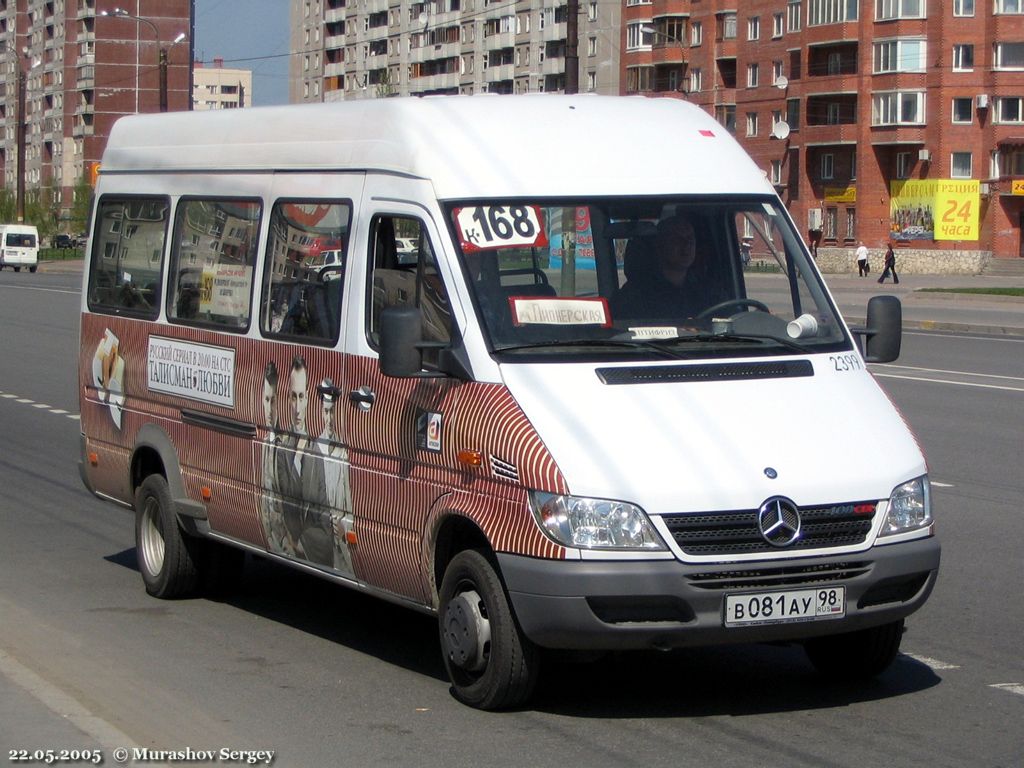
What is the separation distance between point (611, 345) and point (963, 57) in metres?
79.3

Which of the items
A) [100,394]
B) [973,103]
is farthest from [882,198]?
[100,394]

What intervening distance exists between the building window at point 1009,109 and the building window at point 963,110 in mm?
1190

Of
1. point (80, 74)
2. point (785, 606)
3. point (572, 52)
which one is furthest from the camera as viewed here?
point (80, 74)

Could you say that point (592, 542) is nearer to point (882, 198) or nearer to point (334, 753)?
point (334, 753)

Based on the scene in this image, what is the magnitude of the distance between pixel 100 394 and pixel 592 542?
4352mm

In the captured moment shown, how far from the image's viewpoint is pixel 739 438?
5988 mm

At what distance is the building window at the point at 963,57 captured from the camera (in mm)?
81188

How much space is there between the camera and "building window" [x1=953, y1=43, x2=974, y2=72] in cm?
8119

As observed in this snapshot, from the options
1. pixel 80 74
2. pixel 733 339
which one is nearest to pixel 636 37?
pixel 80 74

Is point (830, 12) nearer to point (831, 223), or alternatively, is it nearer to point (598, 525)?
point (831, 223)

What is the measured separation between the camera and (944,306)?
144ft

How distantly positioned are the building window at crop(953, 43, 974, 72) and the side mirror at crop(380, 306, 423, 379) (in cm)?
7924

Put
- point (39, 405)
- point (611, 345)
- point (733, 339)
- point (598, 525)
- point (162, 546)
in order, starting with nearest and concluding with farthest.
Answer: point (598, 525) → point (611, 345) → point (733, 339) → point (162, 546) → point (39, 405)

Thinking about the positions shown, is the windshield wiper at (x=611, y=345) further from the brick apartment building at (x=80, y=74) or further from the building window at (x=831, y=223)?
the brick apartment building at (x=80, y=74)
